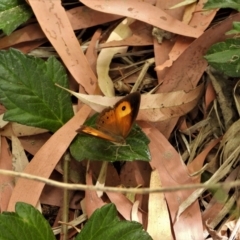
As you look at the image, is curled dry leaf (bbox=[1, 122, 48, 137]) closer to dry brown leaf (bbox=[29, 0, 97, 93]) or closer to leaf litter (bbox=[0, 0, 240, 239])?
leaf litter (bbox=[0, 0, 240, 239])

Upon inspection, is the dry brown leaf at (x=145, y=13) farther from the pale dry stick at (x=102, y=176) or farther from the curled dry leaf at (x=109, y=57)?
the pale dry stick at (x=102, y=176)

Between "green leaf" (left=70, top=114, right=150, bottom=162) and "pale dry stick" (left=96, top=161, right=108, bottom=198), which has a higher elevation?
"green leaf" (left=70, top=114, right=150, bottom=162)

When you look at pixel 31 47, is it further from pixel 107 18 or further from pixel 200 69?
pixel 200 69

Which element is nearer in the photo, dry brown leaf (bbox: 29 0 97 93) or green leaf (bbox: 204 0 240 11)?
green leaf (bbox: 204 0 240 11)

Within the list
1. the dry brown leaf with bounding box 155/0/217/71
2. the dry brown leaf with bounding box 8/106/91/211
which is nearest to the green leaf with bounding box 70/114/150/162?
the dry brown leaf with bounding box 8/106/91/211

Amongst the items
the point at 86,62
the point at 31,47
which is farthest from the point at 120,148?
→ the point at 31,47

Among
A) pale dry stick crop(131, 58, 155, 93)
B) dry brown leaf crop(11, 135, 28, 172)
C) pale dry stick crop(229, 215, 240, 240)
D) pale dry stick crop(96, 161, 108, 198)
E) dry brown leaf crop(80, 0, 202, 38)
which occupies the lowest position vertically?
pale dry stick crop(229, 215, 240, 240)

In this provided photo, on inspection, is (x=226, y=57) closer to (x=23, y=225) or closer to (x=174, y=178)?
(x=174, y=178)
